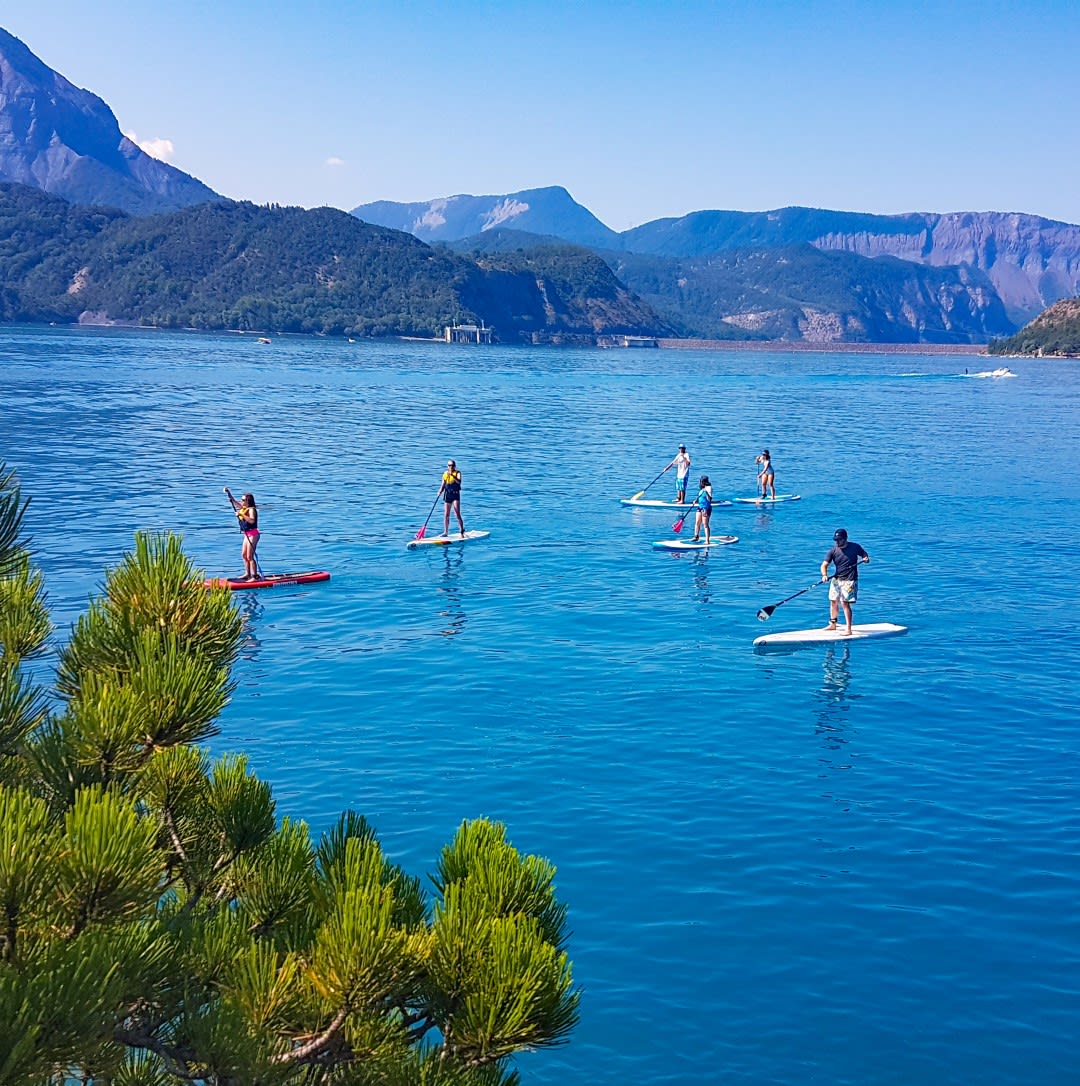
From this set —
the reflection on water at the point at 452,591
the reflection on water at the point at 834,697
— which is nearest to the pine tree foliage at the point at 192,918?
the reflection on water at the point at 834,697

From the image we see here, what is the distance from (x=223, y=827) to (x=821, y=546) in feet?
119

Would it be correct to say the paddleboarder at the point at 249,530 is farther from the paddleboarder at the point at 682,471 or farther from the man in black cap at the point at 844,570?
the paddleboarder at the point at 682,471

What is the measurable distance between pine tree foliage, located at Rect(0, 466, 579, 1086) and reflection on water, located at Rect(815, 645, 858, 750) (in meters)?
16.5

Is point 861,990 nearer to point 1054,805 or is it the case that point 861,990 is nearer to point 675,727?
point 1054,805

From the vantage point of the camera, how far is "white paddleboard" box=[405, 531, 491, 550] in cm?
3822

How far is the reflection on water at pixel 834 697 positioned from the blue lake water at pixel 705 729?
0.11 metres

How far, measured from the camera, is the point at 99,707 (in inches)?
206

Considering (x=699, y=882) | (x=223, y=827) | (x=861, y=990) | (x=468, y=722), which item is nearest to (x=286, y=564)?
(x=468, y=722)

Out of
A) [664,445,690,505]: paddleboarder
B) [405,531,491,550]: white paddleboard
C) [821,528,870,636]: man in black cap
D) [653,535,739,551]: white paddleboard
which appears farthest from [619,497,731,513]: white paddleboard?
[821,528,870,636]: man in black cap

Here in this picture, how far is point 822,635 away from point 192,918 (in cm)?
2336

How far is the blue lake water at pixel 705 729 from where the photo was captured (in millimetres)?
12883

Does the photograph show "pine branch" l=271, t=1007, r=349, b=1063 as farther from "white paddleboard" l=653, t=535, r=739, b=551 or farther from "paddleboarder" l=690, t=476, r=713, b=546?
"white paddleboard" l=653, t=535, r=739, b=551

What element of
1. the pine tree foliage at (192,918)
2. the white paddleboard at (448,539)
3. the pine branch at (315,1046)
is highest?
the pine tree foliage at (192,918)

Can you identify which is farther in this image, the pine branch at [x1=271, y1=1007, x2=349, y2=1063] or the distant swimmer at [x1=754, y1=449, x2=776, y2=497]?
the distant swimmer at [x1=754, y1=449, x2=776, y2=497]
